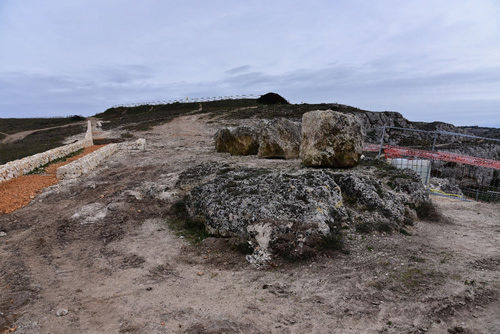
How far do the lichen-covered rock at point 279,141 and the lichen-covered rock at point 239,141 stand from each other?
1.86 metres

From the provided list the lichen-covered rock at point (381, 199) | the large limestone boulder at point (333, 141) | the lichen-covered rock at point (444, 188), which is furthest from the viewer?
the lichen-covered rock at point (444, 188)

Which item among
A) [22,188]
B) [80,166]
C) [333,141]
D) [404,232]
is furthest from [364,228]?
[80,166]

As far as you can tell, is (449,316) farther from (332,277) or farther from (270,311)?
(270,311)

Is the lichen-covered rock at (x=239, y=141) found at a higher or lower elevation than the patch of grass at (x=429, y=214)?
higher

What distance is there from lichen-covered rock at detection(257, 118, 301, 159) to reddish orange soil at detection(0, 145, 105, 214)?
889 cm

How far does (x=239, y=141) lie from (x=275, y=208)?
1007 cm

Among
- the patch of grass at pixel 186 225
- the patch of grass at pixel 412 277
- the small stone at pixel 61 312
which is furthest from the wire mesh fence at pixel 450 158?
the small stone at pixel 61 312

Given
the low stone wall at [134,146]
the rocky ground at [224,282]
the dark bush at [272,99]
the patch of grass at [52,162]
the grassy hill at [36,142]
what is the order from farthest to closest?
the dark bush at [272,99], the grassy hill at [36,142], the low stone wall at [134,146], the patch of grass at [52,162], the rocky ground at [224,282]

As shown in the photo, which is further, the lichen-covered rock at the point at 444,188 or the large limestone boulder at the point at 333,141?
the lichen-covered rock at the point at 444,188

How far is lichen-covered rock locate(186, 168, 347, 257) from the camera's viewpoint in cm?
717

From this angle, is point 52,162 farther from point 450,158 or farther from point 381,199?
point 450,158

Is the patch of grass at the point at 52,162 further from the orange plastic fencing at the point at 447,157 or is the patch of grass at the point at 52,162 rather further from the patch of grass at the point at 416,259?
the orange plastic fencing at the point at 447,157

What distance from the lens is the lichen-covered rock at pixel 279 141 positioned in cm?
1477

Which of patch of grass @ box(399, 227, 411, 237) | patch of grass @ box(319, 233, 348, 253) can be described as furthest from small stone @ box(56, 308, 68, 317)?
patch of grass @ box(399, 227, 411, 237)
